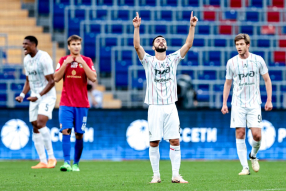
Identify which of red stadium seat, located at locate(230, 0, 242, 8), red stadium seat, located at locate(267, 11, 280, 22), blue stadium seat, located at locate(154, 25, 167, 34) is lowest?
blue stadium seat, located at locate(154, 25, 167, 34)

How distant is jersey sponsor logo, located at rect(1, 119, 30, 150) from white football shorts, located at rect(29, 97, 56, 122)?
7.94 feet

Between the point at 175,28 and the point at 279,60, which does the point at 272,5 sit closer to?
the point at 279,60

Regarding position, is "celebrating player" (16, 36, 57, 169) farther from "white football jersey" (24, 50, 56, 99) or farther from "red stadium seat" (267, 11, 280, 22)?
"red stadium seat" (267, 11, 280, 22)

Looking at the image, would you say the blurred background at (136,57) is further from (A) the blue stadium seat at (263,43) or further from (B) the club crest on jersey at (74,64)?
(B) the club crest on jersey at (74,64)

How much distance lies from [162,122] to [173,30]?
10208 mm

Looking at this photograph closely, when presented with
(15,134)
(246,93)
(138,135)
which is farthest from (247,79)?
(15,134)

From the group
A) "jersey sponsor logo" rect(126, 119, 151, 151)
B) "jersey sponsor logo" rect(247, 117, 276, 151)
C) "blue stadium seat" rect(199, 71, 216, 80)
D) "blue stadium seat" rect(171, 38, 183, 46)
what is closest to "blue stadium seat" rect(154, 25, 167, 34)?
"blue stadium seat" rect(171, 38, 183, 46)

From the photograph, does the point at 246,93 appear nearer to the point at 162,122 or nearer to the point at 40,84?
the point at 162,122

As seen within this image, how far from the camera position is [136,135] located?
1168 centimetres

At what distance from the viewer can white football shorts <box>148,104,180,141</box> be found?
6.53m

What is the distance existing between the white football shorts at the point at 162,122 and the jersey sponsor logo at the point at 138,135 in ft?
16.6

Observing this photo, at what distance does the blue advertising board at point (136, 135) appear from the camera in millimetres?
11594

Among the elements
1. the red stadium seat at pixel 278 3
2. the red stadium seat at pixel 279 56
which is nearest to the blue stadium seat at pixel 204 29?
the red stadium seat at pixel 279 56

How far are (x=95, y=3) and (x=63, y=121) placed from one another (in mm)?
9509
